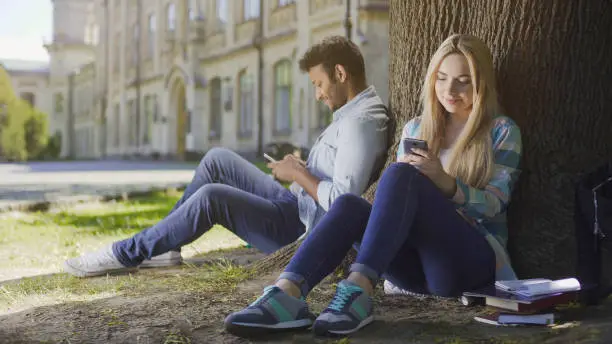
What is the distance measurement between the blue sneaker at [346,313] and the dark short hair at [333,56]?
4.31ft

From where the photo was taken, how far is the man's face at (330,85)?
12.9 feet

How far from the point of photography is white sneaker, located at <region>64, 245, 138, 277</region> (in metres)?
4.41

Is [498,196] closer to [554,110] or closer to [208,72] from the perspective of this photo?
[554,110]

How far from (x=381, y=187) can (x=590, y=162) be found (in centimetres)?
119

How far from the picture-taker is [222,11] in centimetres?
2906

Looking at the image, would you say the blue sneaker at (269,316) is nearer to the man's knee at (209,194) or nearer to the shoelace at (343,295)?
the shoelace at (343,295)

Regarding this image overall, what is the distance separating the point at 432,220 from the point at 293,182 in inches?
53.2

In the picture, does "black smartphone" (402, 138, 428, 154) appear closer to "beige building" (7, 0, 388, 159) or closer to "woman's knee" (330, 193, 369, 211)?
"woman's knee" (330, 193, 369, 211)

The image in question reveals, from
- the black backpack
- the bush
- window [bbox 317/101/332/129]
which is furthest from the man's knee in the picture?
the bush

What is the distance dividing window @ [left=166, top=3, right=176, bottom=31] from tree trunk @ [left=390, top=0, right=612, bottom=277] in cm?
3091

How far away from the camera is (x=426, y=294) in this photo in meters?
3.44

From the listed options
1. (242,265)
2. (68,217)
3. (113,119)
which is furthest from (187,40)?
(242,265)

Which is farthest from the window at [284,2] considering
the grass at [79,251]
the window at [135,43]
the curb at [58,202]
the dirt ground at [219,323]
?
the dirt ground at [219,323]

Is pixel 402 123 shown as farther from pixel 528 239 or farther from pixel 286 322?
pixel 286 322
